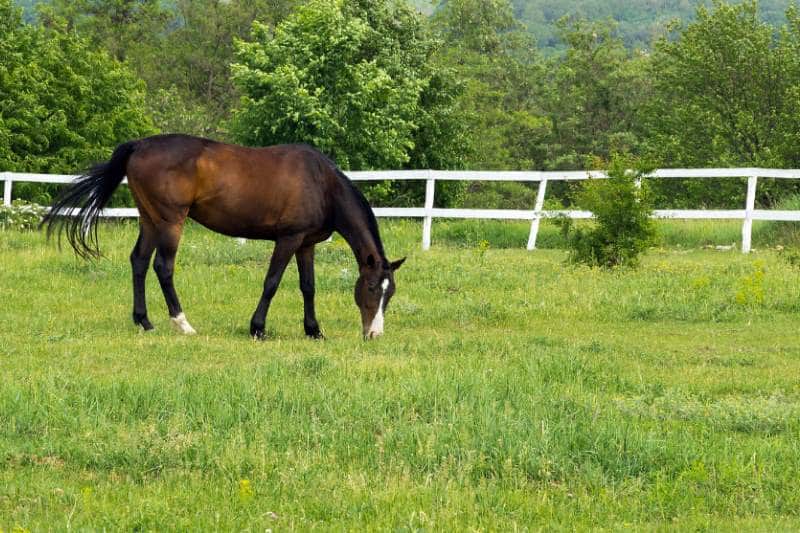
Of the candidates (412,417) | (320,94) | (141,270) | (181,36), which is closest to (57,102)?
(320,94)

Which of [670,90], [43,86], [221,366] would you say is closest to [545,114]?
[670,90]

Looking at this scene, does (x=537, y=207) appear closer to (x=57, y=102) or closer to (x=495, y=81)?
(x=57, y=102)

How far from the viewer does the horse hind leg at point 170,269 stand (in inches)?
425

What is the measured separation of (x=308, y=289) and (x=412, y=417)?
4.54 metres

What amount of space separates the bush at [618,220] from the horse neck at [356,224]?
501cm

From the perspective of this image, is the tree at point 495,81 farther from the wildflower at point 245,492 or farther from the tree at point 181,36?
the wildflower at point 245,492

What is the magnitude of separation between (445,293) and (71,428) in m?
7.57

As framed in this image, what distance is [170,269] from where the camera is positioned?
1095cm

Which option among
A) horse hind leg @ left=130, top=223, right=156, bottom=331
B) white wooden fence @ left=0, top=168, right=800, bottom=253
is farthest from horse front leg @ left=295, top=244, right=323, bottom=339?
white wooden fence @ left=0, top=168, right=800, bottom=253

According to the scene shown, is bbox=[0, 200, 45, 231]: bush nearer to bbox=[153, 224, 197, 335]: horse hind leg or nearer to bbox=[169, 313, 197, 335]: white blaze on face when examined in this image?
bbox=[153, 224, 197, 335]: horse hind leg

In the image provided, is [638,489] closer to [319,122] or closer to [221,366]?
[221,366]

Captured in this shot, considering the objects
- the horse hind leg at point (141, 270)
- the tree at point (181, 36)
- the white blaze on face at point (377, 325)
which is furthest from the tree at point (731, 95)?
the horse hind leg at point (141, 270)

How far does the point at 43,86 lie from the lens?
28.2 meters

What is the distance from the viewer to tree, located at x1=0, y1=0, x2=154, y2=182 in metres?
27.8
